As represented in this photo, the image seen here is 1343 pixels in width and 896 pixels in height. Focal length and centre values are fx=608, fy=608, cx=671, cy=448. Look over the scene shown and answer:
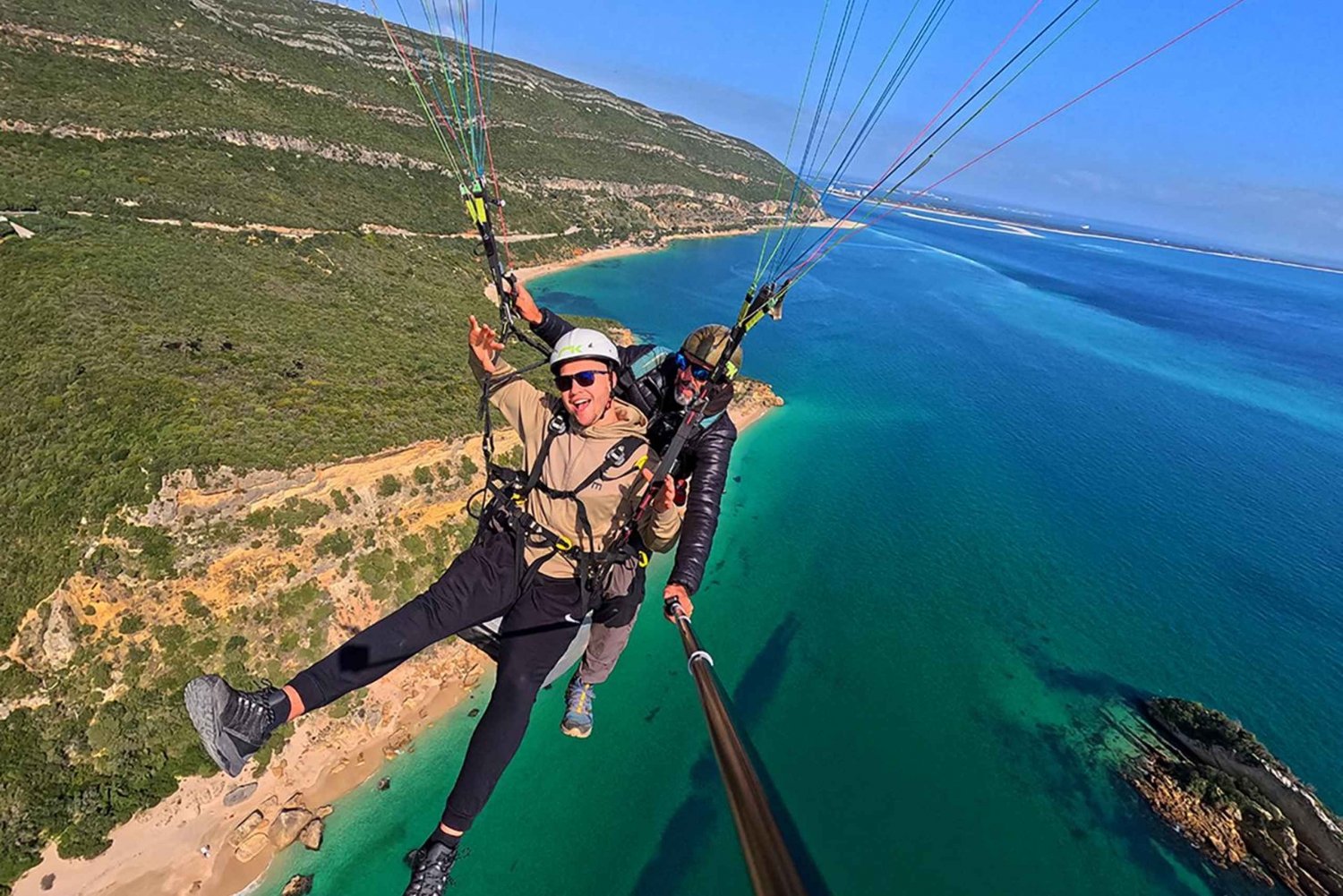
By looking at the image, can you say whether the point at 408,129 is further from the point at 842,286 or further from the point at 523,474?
the point at 523,474

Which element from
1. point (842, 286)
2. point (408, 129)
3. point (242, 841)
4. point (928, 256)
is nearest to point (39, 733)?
point (242, 841)

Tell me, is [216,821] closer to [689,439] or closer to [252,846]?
[252,846]

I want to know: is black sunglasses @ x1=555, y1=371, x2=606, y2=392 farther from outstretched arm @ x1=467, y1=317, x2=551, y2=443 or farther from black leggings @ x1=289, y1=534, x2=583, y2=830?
black leggings @ x1=289, y1=534, x2=583, y2=830

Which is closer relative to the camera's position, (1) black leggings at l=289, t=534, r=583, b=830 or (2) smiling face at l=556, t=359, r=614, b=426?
(1) black leggings at l=289, t=534, r=583, b=830

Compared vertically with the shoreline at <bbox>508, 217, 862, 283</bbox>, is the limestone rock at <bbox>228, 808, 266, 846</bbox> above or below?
below

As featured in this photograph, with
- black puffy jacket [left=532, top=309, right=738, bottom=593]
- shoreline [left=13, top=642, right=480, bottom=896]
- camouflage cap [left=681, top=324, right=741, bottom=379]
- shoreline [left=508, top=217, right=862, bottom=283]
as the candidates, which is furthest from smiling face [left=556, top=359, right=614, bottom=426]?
shoreline [left=508, top=217, right=862, bottom=283]

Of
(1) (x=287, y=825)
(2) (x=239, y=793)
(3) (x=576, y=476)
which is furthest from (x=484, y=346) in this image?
(2) (x=239, y=793)
